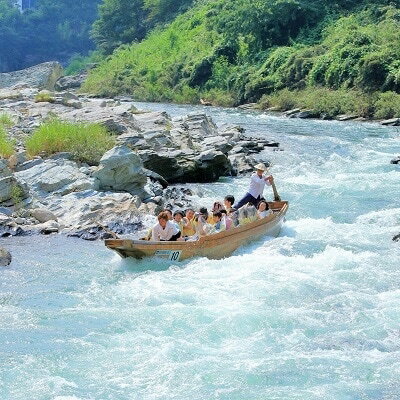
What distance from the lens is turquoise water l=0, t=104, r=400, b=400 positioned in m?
9.25

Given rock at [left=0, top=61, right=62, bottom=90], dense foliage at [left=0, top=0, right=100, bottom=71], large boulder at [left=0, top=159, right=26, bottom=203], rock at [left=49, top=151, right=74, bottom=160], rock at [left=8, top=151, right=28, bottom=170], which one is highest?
large boulder at [left=0, top=159, right=26, bottom=203]

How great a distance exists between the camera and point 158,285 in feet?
42.4

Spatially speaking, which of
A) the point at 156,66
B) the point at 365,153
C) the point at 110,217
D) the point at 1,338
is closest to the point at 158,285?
the point at 1,338

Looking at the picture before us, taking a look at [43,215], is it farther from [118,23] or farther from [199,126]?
[118,23]

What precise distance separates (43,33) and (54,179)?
104704mm

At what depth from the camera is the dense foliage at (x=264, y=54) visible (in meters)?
46.4

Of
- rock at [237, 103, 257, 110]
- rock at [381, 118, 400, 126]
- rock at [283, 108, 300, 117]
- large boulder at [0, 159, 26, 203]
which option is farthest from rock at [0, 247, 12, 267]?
rock at [237, 103, 257, 110]

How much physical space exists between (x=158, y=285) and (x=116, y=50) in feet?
232

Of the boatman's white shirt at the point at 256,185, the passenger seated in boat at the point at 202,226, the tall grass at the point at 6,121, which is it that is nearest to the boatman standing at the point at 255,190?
the boatman's white shirt at the point at 256,185

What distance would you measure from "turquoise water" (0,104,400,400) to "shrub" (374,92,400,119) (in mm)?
23095

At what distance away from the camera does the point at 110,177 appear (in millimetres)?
18984

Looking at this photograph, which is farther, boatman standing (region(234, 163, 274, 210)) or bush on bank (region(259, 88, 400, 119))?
bush on bank (region(259, 88, 400, 119))

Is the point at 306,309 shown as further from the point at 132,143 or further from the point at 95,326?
the point at 132,143

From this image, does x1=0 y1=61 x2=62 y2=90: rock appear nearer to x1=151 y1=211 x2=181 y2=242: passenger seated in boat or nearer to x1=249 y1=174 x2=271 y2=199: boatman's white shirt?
x1=249 y1=174 x2=271 y2=199: boatman's white shirt
